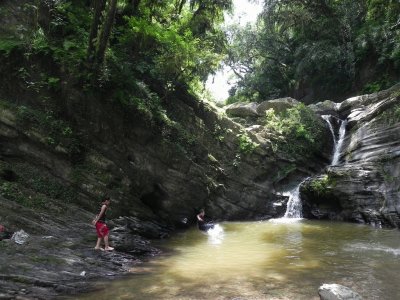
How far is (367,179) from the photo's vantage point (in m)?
16.4

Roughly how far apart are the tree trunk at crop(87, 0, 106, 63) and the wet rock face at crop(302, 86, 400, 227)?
1122 cm

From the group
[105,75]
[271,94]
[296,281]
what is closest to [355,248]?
[296,281]

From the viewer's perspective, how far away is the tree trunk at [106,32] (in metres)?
13.1

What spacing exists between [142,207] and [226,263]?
5064 millimetres

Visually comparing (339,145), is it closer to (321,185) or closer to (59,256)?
(321,185)

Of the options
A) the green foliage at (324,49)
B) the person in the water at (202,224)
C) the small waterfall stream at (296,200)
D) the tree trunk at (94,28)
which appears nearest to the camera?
the tree trunk at (94,28)

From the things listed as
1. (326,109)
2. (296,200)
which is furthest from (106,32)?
(326,109)

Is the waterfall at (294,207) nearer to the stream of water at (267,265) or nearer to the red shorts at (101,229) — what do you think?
the stream of water at (267,265)

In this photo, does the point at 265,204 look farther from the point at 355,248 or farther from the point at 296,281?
the point at 296,281

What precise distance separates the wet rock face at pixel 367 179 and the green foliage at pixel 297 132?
2.00 metres

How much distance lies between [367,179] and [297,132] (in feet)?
18.4

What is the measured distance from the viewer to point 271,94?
36.9m

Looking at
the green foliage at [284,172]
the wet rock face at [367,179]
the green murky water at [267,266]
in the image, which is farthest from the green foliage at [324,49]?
the green murky water at [267,266]

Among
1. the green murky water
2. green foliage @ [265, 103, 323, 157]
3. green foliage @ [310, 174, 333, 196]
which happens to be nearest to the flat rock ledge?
the green murky water
